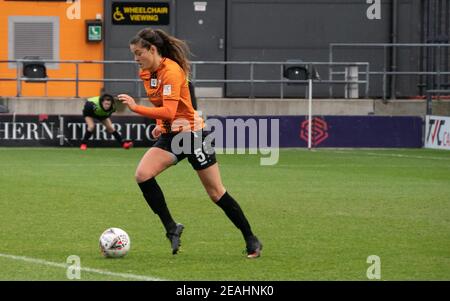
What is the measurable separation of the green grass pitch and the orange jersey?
47.7 inches

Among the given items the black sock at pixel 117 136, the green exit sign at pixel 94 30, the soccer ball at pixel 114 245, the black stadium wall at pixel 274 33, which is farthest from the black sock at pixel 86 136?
the soccer ball at pixel 114 245

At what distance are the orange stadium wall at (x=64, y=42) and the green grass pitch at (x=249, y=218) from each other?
6616 millimetres

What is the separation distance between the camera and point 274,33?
32.0 metres

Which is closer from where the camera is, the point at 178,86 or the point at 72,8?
the point at 178,86

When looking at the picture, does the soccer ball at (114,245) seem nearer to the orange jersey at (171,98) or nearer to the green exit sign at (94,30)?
the orange jersey at (171,98)

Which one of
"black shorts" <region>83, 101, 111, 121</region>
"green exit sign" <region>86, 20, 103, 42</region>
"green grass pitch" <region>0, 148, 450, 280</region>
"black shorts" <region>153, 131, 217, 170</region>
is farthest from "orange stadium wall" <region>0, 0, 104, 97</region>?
"black shorts" <region>153, 131, 217, 170</region>

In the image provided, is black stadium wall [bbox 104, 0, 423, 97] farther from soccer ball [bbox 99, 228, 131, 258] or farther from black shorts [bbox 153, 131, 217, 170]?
soccer ball [bbox 99, 228, 131, 258]

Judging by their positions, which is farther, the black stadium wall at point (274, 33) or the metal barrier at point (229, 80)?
the black stadium wall at point (274, 33)

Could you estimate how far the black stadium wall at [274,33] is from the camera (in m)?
31.6
